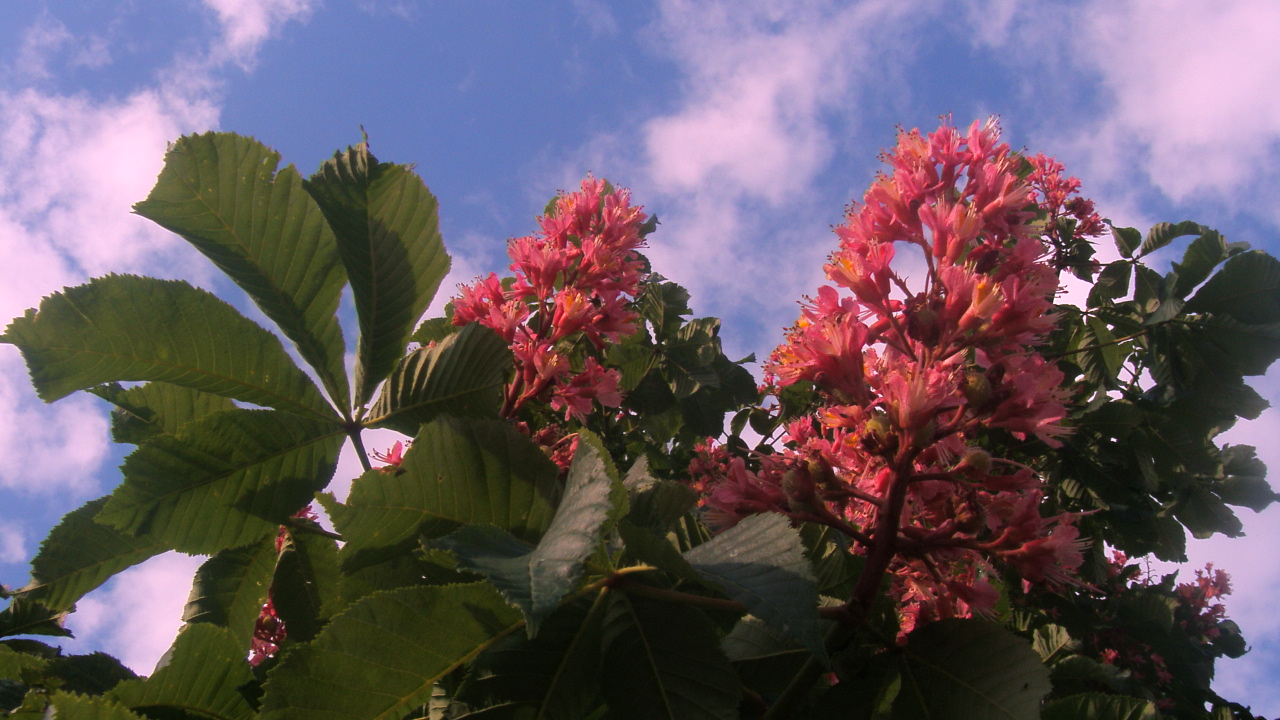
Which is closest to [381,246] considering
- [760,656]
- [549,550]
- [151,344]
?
[151,344]

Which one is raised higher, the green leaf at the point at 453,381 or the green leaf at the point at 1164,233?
the green leaf at the point at 1164,233

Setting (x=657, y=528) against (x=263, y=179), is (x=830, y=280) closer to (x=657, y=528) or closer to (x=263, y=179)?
(x=657, y=528)

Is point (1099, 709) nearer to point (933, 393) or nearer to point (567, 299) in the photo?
point (933, 393)

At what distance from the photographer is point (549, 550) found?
875mm

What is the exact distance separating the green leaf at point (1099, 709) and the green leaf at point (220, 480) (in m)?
1.72

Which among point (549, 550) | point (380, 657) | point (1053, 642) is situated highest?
point (1053, 642)

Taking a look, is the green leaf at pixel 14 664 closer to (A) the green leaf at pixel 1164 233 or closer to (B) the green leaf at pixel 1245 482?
(A) the green leaf at pixel 1164 233

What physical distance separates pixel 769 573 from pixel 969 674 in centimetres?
46

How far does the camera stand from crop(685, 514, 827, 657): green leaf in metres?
0.89

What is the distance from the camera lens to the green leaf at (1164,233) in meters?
4.16

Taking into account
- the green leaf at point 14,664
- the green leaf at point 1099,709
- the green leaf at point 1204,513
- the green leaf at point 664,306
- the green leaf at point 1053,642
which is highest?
the green leaf at point 664,306

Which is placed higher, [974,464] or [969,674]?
[974,464]

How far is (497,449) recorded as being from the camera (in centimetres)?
127

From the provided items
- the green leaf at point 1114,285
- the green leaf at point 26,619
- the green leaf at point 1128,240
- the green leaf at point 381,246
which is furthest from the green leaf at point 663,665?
the green leaf at point 1128,240
